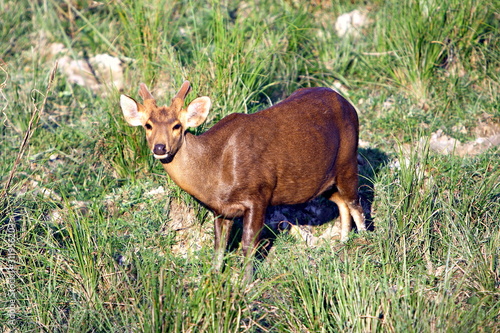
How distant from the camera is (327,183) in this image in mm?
6289

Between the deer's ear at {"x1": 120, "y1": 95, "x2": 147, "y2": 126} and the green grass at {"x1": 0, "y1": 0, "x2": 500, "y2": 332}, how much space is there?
729mm

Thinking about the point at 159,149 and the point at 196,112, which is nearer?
the point at 159,149

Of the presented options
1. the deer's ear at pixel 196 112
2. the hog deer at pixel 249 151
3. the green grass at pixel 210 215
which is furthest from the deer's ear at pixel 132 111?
the green grass at pixel 210 215

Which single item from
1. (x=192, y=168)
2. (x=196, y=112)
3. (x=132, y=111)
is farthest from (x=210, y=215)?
(x=132, y=111)

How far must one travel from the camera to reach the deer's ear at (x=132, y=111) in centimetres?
552

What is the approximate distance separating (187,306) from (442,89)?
201 inches

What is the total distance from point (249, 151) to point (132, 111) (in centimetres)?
106

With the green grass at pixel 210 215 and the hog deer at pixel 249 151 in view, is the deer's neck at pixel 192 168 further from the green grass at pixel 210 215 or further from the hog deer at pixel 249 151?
the green grass at pixel 210 215

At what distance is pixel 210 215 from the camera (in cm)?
655

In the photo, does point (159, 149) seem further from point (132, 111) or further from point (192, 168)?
point (132, 111)

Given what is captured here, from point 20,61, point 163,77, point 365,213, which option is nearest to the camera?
point 365,213

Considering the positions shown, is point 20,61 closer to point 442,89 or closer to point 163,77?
point 163,77

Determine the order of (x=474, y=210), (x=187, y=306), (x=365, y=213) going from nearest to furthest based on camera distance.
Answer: (x=187, y=306) → (x=474, y=210) → (x=365, y=213)

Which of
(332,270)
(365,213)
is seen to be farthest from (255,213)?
(365,213)
